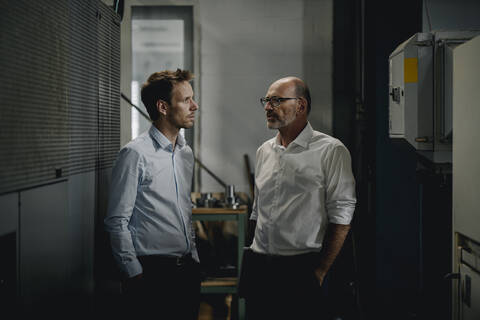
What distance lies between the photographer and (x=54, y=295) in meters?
1.62

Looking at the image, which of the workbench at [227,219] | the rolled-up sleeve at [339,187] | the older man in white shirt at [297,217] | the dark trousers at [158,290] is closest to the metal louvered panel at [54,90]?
the dark trousers at [158,290]

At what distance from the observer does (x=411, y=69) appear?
1974 mm

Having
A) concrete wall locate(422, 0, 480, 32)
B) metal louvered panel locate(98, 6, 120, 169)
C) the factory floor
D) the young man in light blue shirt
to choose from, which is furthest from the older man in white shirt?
the factory floor

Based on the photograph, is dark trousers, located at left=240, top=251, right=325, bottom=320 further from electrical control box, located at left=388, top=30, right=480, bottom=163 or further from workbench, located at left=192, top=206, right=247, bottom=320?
workbench, located at left=192, top=206, right=247, bottom=320

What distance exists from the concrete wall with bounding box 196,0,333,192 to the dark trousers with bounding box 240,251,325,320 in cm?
168

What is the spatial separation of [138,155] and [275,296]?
2.66 feet

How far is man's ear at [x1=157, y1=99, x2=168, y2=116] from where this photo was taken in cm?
193

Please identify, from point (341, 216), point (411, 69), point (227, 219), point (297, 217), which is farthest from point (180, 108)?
point (227, 219)

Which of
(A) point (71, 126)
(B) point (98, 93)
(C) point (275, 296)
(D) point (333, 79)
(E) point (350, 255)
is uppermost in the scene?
(D) point (333, 79)

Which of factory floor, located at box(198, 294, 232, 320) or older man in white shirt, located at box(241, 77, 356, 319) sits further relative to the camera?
factory floor, located at box(198, 294, 232, 320)

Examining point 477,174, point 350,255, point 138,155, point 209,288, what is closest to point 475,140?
point 477,174

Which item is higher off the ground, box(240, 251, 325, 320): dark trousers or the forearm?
the forearm

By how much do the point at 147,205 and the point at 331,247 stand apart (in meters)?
0.77

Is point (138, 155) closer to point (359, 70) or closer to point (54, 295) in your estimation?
point (54, 295)
